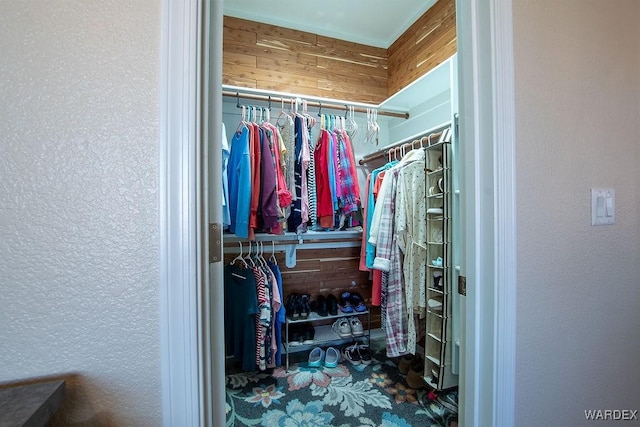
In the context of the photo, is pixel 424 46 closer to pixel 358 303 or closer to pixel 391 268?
pixel 391 268

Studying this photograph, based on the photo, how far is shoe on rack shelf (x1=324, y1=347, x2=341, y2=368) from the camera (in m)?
2.00

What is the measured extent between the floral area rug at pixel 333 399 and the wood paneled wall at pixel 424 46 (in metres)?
2.24

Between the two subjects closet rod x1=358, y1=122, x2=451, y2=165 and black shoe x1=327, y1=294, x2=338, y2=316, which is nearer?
closet rod x1=358, y1=122, x2=451, y2=165

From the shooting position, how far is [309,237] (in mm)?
2238

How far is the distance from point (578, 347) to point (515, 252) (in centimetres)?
40

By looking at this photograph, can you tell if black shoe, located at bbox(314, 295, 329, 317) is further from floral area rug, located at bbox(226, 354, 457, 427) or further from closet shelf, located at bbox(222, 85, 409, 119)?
closet shelf, located at bbox(222, 85, 409, 119)

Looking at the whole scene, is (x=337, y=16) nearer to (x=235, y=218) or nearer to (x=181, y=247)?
(x=235, y=218)

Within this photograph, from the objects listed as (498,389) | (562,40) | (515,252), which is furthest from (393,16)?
(498,389)

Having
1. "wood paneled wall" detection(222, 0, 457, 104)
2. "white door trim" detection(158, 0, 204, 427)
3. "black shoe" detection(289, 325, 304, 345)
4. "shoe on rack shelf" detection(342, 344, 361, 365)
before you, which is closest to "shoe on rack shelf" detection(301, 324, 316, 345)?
"black shoe" detection(289, 325, 304, 345)

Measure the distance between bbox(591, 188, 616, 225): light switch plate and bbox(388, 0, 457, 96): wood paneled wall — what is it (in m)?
1.39

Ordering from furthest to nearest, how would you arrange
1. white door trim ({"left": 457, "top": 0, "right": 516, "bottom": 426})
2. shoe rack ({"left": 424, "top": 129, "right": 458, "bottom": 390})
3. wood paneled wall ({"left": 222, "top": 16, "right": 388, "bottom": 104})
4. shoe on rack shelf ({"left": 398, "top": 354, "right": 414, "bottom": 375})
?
wood paneled wall ({"left": 222, "top": 16, "right": 388, "bottom": 104}), shoe on rack shelf ({"left": 398, "top": 354, "right": 414, "bottom": 375}), shoe rack ({"left": 424, "top": 129, "right": 458, "bottom": 390}), white door trim ({"left": 457, "top": 0, "right": 516, "bottom": 426})

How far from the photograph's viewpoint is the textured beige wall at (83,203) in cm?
42

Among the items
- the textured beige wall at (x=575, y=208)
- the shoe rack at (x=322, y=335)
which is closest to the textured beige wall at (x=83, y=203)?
the textured beige wall at (x=575, y=208)

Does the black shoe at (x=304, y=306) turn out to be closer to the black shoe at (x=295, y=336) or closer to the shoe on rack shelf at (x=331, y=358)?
the black shoe at (x=295, y=336)
